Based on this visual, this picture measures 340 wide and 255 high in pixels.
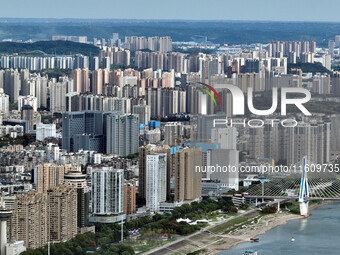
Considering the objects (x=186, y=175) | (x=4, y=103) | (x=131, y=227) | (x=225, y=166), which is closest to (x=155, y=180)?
(x=186, y=175)

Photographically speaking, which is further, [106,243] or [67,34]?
[67,34]

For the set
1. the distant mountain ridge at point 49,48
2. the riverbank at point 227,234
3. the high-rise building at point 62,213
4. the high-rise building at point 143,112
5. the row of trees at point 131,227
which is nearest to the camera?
the row of trees at point 131,227

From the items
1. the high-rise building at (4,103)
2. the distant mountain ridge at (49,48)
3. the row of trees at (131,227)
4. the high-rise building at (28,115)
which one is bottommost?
the row of trees at (131,227)

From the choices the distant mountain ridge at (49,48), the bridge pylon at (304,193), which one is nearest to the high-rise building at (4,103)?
the bridge pylon at (304,193)

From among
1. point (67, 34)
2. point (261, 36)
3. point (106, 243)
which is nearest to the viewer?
point (106, 243)

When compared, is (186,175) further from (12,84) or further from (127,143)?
(12,84)

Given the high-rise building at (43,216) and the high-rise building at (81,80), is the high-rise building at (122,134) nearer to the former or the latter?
the high-rise building at (43,216)

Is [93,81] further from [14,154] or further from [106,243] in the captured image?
[106,243]

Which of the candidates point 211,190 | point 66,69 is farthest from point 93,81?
point 211,190
